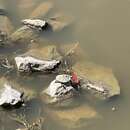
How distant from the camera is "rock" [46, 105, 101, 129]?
15.4ft

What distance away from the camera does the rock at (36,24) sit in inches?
234

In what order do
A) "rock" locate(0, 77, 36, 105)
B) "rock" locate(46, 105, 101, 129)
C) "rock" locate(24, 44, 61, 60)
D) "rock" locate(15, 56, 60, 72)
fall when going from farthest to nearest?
"rock" locate(24, 44, 61, 60) < "rock" locate(15, 56, 60, 72) < "rock" locate(0, 77, 36, 105) < "rock" locate(46, 105, 101, 129)

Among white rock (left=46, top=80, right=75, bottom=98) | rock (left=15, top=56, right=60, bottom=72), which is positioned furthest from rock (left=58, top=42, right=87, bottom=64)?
white rock (left=46, top=80, right=75, bottom=98)

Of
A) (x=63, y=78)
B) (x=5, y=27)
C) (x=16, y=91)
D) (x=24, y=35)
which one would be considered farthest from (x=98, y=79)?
(x=5, y=27)

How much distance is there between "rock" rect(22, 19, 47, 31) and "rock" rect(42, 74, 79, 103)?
3.72 feet

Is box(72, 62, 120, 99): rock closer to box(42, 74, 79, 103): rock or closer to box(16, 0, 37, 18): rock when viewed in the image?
box(42, 74, 79, 103): rock

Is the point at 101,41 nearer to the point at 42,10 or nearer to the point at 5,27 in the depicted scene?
the point at 42,10

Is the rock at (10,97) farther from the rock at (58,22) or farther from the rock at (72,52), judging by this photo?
the rock at (58,22)

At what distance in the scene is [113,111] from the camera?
4.82 m

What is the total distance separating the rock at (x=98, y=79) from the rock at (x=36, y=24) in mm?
858

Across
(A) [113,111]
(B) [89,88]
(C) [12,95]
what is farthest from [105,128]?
(C) [12,95]

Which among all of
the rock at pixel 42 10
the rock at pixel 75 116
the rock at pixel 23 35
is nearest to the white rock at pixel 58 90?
the rock at pixel 75 116

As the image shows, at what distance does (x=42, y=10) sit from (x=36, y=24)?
46 centimetres

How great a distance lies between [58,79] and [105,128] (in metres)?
0.81
